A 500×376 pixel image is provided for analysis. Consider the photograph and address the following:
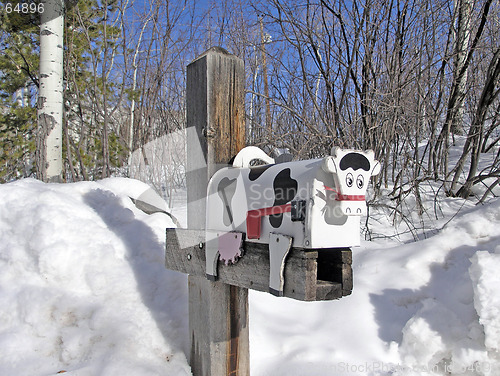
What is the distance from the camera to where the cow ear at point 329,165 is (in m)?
1.05

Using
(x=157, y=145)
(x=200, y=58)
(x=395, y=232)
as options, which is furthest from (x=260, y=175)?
(x=157, y=145)

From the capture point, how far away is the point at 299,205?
1.10 meters

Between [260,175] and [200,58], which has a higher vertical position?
[200,58]

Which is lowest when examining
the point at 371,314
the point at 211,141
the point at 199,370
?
the point at 199,370

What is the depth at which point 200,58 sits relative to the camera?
1.60m

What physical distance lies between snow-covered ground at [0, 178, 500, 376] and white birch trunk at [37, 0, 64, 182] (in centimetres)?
158

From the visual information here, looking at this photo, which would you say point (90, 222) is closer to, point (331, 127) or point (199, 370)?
point (199, 370)

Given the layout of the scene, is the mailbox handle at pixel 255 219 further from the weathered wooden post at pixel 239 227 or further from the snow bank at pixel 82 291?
the snow bank at pixel 82 291

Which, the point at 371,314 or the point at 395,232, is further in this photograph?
the point at 395,232

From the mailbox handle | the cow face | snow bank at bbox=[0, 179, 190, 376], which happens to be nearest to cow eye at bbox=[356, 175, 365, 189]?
the cow face

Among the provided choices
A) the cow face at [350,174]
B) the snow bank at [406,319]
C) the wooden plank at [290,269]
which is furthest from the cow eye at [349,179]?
the snow bank at [406,319]

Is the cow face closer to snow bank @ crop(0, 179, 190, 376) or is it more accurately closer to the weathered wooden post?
the weathered wooden post

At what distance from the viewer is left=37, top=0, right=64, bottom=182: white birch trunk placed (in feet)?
12.2

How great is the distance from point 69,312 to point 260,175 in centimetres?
113
